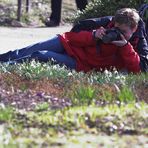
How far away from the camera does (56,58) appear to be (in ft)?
26.1

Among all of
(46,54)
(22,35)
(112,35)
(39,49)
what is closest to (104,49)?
(112,35)

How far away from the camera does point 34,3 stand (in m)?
21.1

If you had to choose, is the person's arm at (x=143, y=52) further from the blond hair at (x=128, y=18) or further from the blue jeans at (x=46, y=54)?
the blue jeans at (x=46, y=54)

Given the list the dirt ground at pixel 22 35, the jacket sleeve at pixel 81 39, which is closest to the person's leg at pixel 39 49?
the jacket sleeve at pixel 81 39

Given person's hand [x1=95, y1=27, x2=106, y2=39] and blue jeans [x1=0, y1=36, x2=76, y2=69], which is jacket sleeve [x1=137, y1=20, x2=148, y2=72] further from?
blue jeans [x1=0, y1=36, x2=76, y2=69]

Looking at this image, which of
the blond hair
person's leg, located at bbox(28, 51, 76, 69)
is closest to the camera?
the blond hair

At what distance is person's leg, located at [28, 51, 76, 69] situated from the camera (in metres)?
7.89

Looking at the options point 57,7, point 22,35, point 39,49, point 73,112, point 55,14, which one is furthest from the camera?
point 55,14

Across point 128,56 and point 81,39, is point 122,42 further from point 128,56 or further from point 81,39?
point 81,39

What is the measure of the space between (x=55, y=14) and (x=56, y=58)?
9.78 metres

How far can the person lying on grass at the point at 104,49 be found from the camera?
744 centimetres

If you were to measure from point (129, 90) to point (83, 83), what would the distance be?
2.27ft

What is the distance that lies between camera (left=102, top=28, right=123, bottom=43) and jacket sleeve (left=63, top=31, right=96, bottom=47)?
0.99ft

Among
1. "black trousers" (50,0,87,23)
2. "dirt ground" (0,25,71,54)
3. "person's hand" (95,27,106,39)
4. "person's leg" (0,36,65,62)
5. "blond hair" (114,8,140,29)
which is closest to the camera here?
"blond hair" (114,8,140,29)
